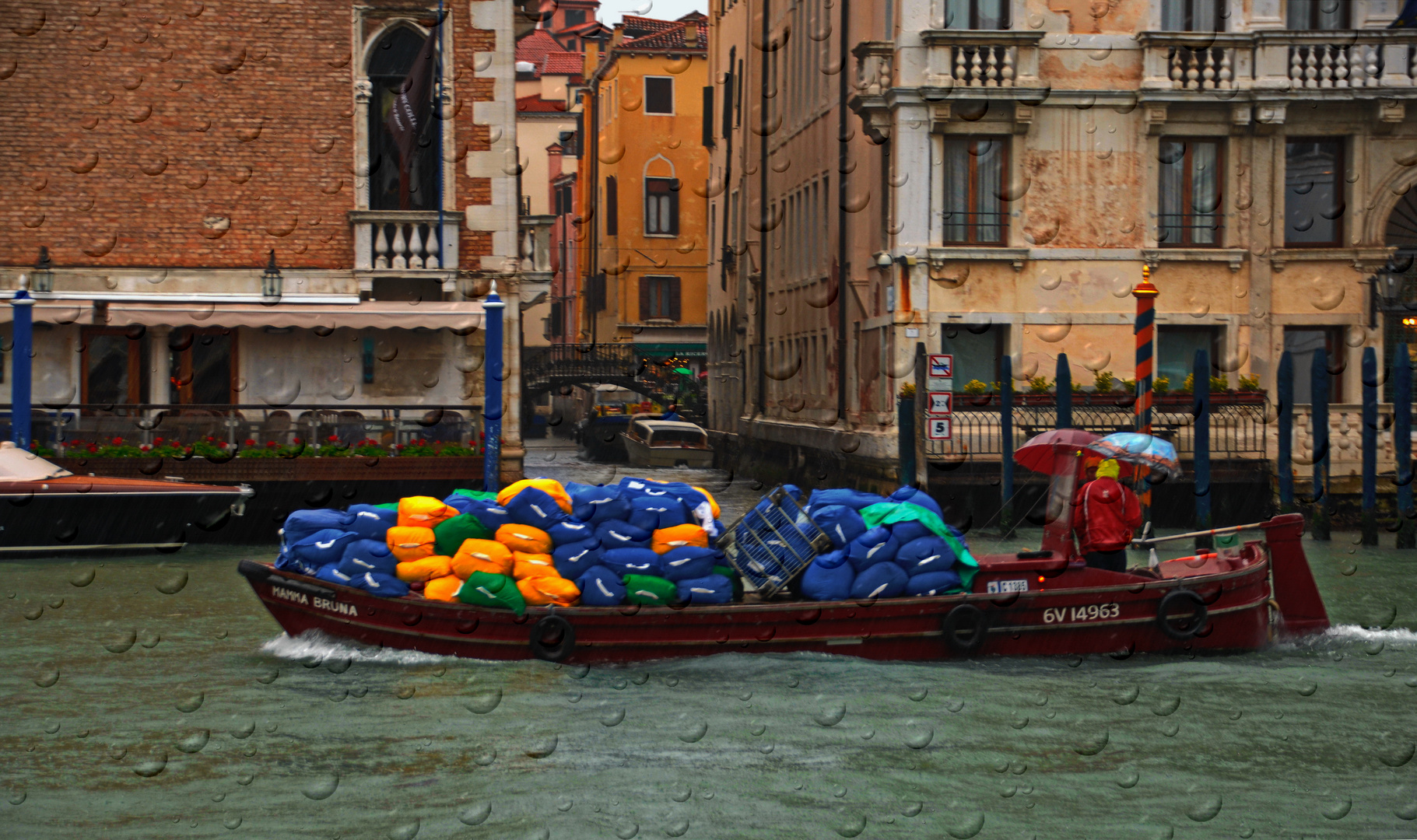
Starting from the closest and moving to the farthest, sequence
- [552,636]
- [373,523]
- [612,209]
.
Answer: [552,636], [373,523], [612,209]

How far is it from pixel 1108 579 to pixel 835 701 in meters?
2.72

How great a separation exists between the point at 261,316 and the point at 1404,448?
15.1m

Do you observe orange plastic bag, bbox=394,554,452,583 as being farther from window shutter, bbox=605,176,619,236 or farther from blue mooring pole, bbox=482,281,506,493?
window shutter, bbox=605,176,619,236

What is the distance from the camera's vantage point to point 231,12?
23.0m

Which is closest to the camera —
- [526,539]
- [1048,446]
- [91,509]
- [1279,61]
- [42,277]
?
[526,539]

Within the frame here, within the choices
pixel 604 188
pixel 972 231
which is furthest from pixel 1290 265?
pixel 604 188

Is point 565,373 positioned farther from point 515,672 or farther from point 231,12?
point 515,672

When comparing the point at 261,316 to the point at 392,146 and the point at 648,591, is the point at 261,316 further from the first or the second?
the point at 648,591

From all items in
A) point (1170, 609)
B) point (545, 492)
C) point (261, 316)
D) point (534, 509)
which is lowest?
point (1170, 609)

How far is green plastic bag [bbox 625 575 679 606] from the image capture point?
1230cm

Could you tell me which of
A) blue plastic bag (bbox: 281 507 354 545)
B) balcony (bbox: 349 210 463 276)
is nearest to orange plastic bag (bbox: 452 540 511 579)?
blue plastic bag (bbox: 281 507 354 545)

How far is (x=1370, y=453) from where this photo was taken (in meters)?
21.6

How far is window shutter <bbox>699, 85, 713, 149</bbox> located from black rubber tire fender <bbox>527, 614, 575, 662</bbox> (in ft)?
115

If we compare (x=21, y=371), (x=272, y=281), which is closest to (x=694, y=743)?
(x=21, y=371)
